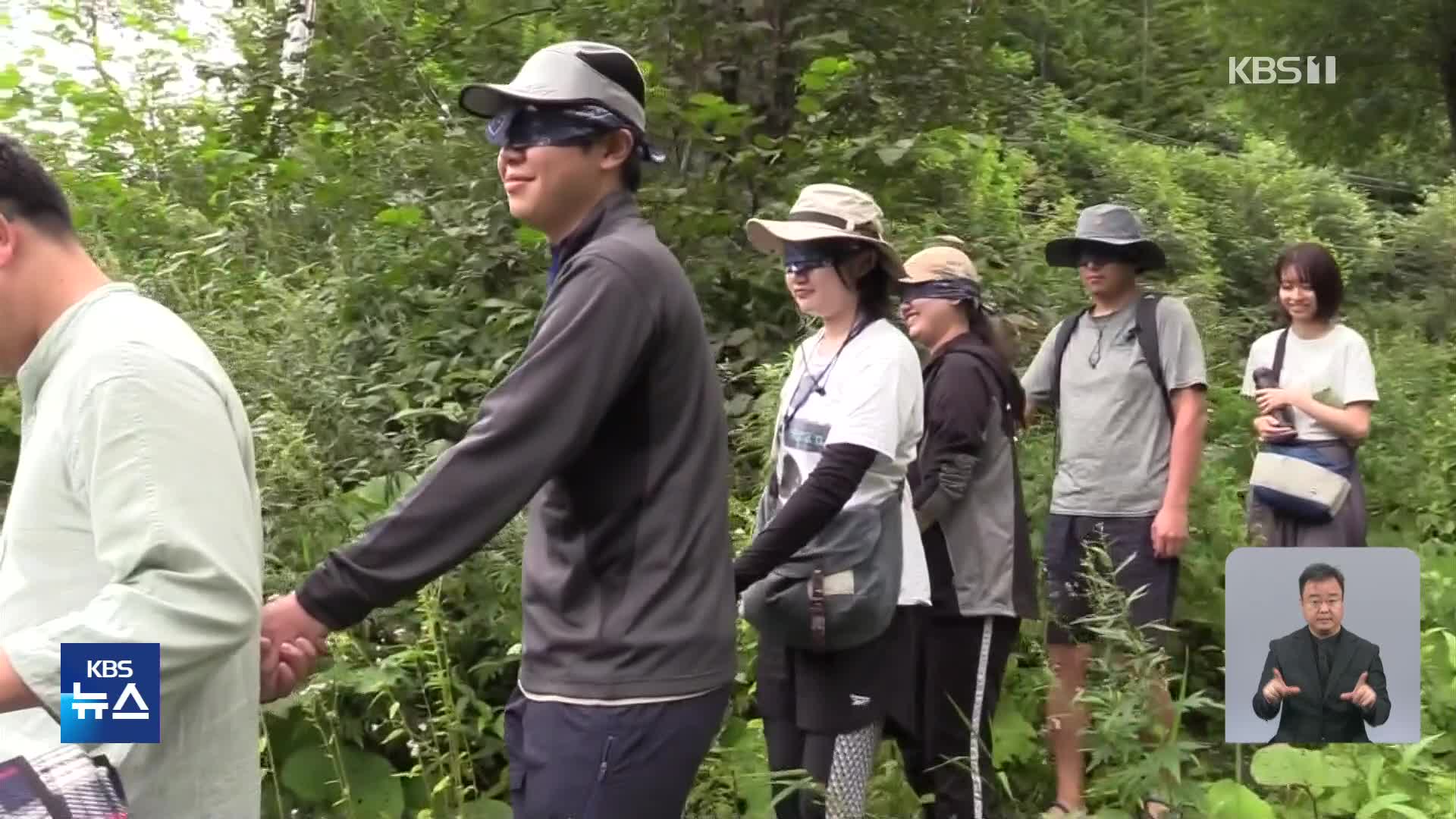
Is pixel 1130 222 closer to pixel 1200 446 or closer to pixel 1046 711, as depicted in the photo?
pixel 1200 446

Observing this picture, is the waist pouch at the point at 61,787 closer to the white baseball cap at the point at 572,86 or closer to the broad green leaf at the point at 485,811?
the white baseball cap at the point at 572,86

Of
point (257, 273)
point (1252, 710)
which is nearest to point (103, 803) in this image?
point (1252, 710)

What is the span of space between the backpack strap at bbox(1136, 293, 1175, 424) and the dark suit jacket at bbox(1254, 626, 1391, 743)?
115 cm

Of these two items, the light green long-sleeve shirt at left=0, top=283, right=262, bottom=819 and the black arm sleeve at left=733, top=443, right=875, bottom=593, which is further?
the black arm sleeve at left=733, top=443, right=875, bottom=593

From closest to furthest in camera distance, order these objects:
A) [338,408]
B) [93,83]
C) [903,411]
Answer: [903,411], [338,408], [93,83]

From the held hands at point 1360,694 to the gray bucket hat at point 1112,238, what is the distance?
1520 millimetres

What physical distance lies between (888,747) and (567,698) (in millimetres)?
2398

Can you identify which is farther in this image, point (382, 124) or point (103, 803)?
point (382, 124)

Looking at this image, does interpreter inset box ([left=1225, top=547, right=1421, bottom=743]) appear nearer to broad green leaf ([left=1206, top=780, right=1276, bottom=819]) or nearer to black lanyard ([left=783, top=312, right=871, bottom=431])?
broad green leaf ([left=1206, top=780, right=1276, bottom=819])

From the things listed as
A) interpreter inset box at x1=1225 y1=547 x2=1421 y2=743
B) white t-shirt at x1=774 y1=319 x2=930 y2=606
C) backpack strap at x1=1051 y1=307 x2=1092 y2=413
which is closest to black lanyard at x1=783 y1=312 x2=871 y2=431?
white t-shirt at x1=774 y1=319 x2=930 y2=606

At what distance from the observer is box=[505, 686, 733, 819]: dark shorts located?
75.8 inches

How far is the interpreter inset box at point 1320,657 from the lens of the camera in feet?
10.2

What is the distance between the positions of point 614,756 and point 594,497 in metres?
0.36

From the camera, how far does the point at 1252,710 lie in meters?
3.19
